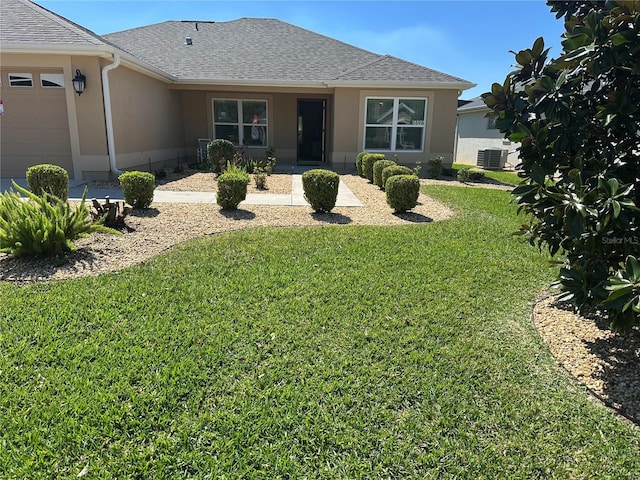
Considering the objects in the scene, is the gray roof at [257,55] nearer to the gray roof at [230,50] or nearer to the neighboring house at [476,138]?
the gray roof at [230,50]

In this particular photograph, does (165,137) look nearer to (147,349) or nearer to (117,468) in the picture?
(147,349)

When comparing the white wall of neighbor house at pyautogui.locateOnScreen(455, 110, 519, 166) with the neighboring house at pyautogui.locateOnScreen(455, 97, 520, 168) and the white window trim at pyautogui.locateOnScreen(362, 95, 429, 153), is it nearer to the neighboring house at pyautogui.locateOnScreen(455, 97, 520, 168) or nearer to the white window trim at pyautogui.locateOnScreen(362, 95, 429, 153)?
the neighboring house at pyautogui.locateOnScreen(455, 97, 520, 168)

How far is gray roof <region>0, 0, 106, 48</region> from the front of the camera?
9.90m

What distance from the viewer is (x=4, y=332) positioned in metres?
3.40

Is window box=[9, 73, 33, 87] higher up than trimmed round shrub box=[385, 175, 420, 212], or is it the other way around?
window box=[9, 73, 33, 87]

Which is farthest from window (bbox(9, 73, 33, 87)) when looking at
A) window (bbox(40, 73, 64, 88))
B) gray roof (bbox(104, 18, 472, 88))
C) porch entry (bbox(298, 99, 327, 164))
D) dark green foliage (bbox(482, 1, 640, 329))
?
dark green foliage (bbox(482, 1, 640, 329))

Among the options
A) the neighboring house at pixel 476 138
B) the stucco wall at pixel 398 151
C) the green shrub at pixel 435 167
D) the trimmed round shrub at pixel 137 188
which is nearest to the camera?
the trimmed round shrub at pixel 137 188

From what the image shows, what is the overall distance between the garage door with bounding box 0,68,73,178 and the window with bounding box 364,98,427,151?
31.2ft

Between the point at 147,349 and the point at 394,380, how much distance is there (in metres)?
1.87

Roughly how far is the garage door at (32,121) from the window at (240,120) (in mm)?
6792

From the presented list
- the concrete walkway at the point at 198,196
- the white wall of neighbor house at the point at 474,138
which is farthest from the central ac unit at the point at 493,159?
the concrete walkway at the point at 198,196

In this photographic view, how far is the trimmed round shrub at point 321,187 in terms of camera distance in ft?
25.6

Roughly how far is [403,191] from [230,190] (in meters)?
3.30

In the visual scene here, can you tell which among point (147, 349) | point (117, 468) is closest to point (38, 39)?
point (147, 349)
